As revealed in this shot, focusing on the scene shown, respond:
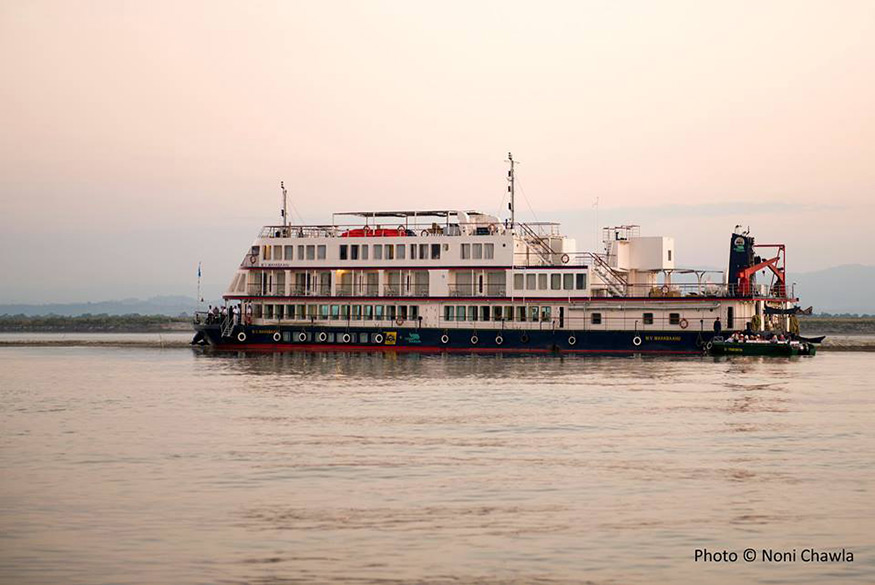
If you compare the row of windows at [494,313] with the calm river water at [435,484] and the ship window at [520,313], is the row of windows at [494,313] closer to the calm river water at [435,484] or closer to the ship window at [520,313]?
the ship window at [520,313]

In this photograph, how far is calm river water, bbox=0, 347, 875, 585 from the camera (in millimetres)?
14523

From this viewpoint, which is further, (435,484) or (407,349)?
(407,349)

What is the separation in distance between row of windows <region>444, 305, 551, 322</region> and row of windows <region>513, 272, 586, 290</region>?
1.48 meters

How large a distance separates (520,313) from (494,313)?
178cm

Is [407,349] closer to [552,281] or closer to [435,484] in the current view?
[552,281]

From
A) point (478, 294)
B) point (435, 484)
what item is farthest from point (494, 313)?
point (435, 484)

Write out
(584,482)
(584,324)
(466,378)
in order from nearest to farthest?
(584,482) → (466,378) → (584,324)

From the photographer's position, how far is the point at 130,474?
21.9 meters

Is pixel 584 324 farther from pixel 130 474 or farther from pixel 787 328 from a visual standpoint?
pixel 130 474

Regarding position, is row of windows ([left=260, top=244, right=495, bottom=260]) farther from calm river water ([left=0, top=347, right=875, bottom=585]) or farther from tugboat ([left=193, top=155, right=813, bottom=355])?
A: calm river water ([left=0, top=347, right=875, bottom=585])

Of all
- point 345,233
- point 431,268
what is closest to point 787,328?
point 431,268

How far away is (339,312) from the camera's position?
69375 mm

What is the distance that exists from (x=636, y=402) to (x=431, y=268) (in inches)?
1303

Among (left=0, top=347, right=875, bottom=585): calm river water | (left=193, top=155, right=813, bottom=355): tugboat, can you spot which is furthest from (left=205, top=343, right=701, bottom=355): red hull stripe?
(left=0, top=347, right=875, bottom=585): calm river water
